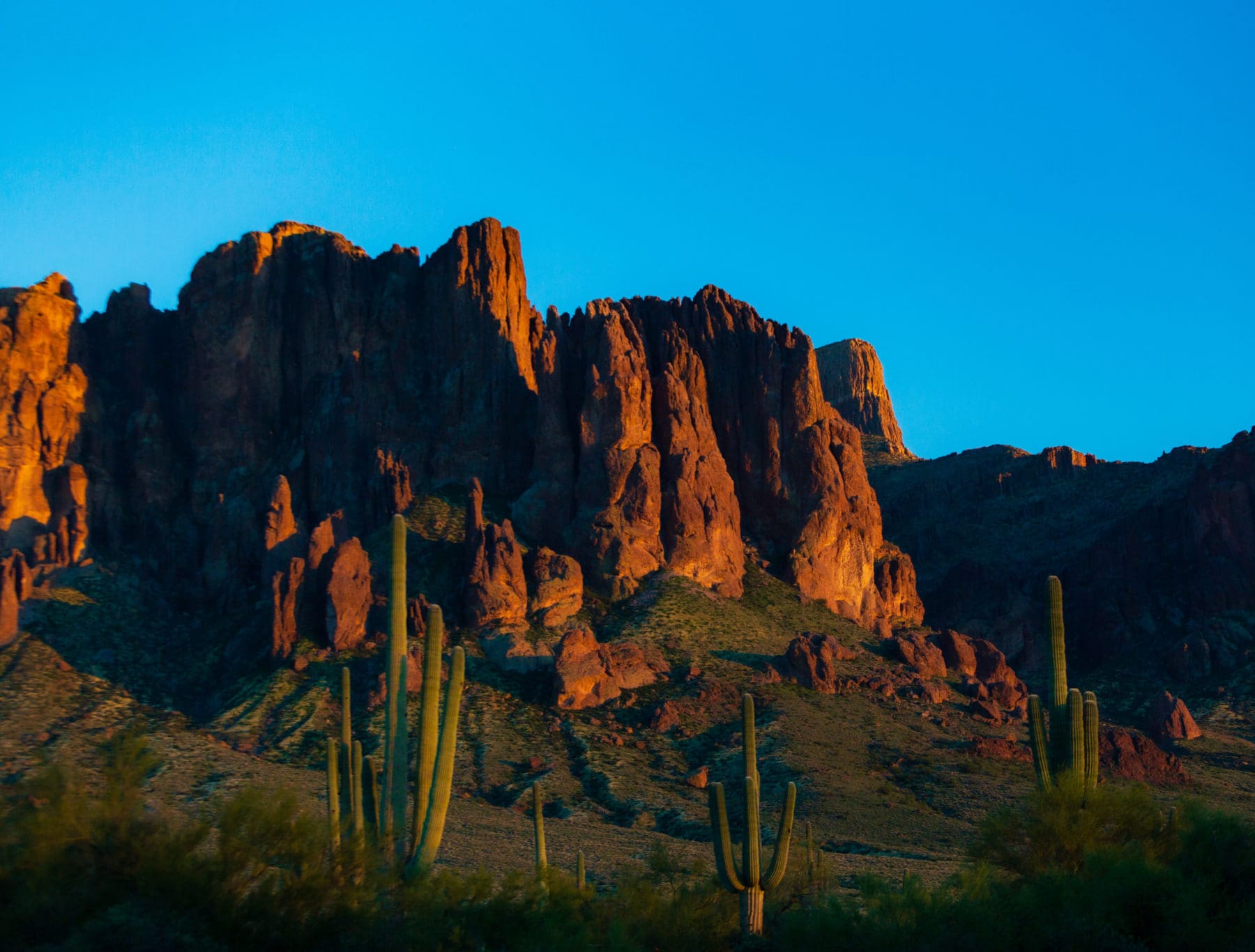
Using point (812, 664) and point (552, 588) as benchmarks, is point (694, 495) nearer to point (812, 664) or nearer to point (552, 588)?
point (552, 588)

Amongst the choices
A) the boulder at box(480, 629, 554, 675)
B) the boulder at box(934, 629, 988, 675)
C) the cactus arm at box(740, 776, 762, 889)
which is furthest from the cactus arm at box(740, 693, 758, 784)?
the boulder at box(934, 629, 988, 675)

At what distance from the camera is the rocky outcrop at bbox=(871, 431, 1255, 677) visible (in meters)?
106

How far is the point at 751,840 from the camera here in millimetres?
36281

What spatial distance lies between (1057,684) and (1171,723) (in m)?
54.1

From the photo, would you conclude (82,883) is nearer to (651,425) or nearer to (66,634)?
(66,634)

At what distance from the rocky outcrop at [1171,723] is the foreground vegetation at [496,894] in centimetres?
5110

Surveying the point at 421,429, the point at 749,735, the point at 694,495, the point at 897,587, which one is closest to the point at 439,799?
the point at 749,735

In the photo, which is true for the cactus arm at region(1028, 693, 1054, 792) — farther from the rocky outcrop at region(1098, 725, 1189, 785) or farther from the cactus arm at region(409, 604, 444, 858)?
the rocky outcrop at region(1098, 725, 1189, 785)

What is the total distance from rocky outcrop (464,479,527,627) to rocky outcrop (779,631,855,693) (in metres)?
18.4

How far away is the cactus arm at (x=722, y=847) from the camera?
118 feet

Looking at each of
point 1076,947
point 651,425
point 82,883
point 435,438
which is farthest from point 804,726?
point 82,883

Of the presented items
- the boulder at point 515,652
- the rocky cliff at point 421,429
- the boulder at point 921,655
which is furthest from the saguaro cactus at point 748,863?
the boulder at point 921,655

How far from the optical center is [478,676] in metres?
81.1

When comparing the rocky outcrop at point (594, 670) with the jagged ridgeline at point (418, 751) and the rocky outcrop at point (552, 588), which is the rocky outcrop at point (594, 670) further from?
the jagged ridgeline at point (418, 751)
